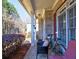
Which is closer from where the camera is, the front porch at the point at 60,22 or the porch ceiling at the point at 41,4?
the front porch at the point at 60,22

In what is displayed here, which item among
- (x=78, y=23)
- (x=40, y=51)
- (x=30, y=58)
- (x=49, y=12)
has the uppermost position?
(x=49, y=12)

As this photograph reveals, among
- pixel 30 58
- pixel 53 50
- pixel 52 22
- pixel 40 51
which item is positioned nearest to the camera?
pixel 40 51

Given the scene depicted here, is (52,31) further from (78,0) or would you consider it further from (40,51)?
(78,0)

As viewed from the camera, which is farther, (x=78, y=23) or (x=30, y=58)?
(x=30, y=58)

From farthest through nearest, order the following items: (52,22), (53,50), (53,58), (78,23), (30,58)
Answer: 1. (52,22)
2. (53,50)
3. (30,58)
4. (53,58)
5. (78,23)

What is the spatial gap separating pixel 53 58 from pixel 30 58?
261 cm

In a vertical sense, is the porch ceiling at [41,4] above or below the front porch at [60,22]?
above

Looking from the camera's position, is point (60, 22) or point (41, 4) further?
point (41, 4)

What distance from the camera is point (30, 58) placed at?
671 centimetres

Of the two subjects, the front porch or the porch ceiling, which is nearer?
the front porch

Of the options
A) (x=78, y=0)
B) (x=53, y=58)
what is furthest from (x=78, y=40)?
(x=53, y=58)

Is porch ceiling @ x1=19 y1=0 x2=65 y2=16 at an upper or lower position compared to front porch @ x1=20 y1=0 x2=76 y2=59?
upper

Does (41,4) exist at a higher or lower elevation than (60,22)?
higher

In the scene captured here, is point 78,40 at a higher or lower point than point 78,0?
lower
